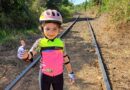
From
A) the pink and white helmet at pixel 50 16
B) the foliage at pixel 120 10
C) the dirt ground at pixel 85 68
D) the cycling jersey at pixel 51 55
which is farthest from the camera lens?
the foliage at pixel 120 10

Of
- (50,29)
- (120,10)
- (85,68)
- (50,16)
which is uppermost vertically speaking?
(50,16)

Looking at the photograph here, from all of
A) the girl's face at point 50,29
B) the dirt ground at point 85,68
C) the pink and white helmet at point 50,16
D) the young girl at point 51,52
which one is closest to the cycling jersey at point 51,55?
the young girl at point 51,52

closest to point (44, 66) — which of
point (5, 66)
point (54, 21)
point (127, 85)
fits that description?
point (54, 21)

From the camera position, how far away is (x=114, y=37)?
19016 mm

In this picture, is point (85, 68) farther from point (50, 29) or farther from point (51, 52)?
point (50, 29)

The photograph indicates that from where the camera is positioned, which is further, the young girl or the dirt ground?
the dirt ground

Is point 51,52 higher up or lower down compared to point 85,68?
higher up

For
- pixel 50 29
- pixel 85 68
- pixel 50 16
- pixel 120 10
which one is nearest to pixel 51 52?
pixel 50 29

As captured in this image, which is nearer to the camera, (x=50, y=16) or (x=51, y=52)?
(x=50, y=16)

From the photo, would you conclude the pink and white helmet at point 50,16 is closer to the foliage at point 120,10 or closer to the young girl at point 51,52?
the young girl at point 51,52

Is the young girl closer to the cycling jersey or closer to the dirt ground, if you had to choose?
the cycling jersey

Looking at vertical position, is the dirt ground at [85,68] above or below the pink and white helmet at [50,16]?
below

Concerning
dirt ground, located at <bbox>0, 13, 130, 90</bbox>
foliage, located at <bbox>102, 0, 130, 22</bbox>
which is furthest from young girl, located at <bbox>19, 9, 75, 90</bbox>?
foliage, located at <bbox>102, 0, 130, 22</bbox>

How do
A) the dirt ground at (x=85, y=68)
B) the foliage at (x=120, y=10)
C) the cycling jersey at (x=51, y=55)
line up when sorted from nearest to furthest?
the cycling jersey at (x=51, y=55), the dirt ground at (x=85, y=68), the foliage at (x=120, y=10)
